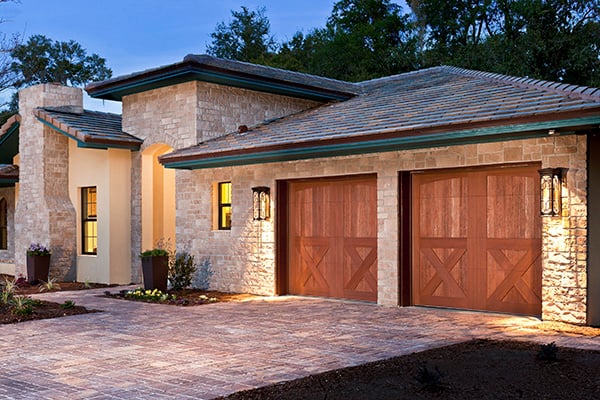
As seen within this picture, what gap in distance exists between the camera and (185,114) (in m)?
15.8

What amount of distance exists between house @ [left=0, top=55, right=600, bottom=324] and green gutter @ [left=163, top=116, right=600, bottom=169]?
0.03 metres

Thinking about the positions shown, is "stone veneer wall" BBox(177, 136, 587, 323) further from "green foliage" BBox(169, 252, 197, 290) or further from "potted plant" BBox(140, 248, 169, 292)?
"potted plant" BBox(140, 248, 169, 292)

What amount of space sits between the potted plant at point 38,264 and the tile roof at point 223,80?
422 cm

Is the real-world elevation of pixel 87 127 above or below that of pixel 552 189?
above

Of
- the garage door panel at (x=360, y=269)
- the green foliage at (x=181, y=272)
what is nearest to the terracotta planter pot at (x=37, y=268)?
the green foliage at (x=181, y=272)

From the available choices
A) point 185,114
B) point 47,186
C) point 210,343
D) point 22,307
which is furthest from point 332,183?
point 47,186

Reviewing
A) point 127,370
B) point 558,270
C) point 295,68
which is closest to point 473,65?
point 295,68

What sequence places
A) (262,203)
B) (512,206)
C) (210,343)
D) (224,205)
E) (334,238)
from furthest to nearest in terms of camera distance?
(224,205), (262,203), (334,238), (512,206), (210,343)

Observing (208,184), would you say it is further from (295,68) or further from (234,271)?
(295,68)

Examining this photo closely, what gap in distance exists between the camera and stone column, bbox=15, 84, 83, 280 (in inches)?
696

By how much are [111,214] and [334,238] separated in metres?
6.66

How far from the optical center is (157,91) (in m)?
16.6

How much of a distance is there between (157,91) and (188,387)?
11551 millimetres

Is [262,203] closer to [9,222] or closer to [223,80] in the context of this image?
[223,80]
